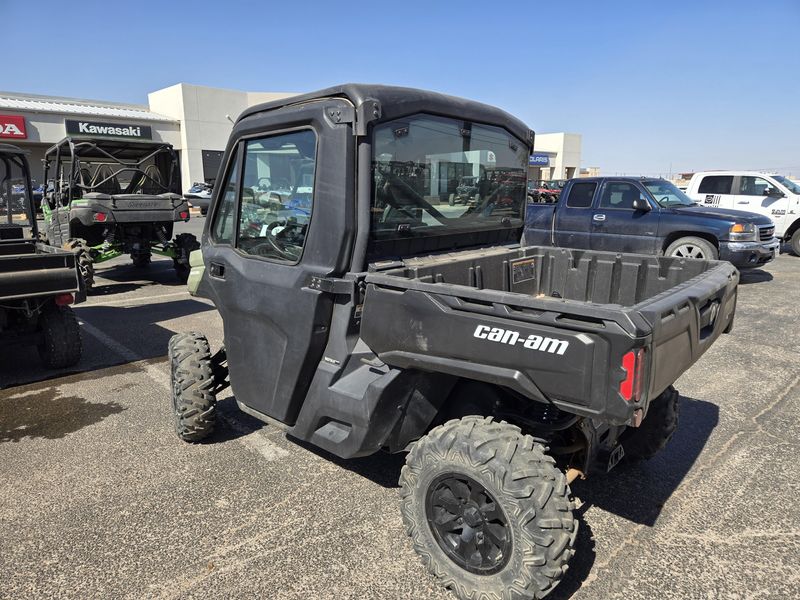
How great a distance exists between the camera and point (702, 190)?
1376 centimetres

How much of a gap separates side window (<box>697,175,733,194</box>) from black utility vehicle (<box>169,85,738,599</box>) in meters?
11.9

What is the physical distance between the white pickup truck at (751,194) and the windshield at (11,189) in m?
13.4

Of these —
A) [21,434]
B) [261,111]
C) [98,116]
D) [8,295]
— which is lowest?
[21,434]

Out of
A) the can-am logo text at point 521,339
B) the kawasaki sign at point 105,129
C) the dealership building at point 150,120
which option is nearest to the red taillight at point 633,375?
the can-am logo text at point 521,339

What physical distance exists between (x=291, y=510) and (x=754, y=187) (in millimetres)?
14328

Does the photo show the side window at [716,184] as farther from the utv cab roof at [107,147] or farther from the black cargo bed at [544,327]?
the utv cab roof at [107,147]

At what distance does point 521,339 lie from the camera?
2193 millimetres

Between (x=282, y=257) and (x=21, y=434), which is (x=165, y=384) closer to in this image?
(x=21, y=434)

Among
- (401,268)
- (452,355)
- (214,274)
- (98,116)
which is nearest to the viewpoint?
(452,355)

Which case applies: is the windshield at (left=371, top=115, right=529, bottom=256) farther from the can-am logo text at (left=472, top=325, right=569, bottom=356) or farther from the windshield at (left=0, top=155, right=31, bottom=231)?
the windshield at (left=0, top=155, right=31, bottom=231)

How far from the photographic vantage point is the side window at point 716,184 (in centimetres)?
1347

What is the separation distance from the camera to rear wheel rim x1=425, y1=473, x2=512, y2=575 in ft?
7.76

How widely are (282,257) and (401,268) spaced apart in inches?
28.2

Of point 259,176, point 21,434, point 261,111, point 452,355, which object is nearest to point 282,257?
point 259,176
